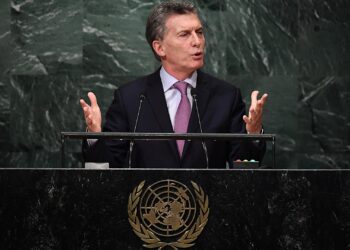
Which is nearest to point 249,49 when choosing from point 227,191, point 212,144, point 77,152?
point 77,152

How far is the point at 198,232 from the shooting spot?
9.11 ft

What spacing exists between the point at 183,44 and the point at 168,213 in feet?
5.20

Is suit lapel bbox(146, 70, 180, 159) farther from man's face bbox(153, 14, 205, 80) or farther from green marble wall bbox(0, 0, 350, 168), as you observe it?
green marble wall bbox(0, 0, 350, 168)

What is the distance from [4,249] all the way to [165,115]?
150cm

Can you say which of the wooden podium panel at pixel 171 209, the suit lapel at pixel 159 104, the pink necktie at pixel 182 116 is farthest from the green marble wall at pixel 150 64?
the wooden podium panel at pixel 171 209

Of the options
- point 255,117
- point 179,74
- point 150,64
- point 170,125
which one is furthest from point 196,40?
point 150,64

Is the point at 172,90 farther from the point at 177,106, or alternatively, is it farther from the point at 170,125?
the point at 170,125

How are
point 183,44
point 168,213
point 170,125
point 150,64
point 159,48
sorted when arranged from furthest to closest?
point 150,64, point 159,48, point 183,44, point 170,125, point 168,213

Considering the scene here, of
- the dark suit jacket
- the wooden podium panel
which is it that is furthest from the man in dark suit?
the wooden podium panel

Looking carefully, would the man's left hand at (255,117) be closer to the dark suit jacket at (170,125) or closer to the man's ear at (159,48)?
the dark suit jacket at (170,125)

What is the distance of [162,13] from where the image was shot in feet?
14.0

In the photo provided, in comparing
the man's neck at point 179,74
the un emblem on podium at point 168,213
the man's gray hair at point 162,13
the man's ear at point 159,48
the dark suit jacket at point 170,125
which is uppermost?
the man's gray hair at point 162,13

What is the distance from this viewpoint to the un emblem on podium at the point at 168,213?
109 inches

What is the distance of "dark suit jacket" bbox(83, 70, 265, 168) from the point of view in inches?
157
